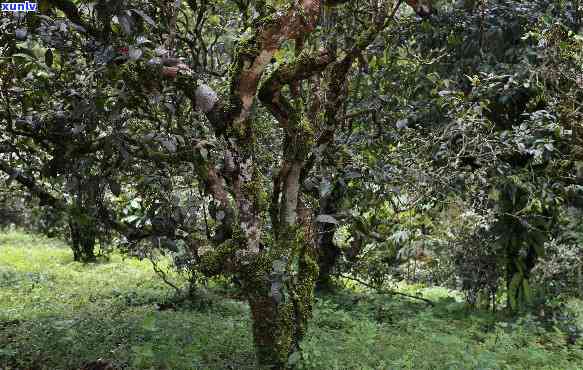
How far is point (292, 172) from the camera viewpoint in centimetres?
364

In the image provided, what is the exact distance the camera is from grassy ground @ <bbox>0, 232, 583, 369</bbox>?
4129mm

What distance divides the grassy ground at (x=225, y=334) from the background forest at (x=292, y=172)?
1.4 inches

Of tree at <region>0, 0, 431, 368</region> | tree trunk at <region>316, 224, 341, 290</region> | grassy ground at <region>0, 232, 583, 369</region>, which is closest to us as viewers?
tree at <region>0, 0, 431, 368</region>

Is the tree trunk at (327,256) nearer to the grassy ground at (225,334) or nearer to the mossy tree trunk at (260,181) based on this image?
the grassy ground at (225,334)

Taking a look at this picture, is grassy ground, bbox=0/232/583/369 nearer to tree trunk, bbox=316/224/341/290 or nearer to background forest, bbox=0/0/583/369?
background forest, bbox=0/0/583/369

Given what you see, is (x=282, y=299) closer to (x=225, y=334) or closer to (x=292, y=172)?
(x=292, y=172)

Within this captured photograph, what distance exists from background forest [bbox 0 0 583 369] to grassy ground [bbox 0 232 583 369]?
34 mm

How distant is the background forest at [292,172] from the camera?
340 centimetres

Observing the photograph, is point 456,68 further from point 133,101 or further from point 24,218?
point 24,218

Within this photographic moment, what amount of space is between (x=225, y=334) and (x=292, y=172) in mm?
2018

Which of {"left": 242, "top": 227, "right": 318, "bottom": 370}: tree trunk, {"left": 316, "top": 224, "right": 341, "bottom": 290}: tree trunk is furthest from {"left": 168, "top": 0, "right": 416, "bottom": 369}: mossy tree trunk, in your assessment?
{"left": 316, "top": 224, "right": 341, "bottom": 290}: tree trunk

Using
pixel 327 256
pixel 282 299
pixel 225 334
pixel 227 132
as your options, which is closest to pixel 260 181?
pixel 227 132

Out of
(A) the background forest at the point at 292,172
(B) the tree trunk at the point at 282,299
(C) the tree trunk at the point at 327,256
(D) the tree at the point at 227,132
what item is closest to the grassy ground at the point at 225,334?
(A) the background forest at the point at 292,172

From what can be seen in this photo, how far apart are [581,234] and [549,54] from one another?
283 centimetres
